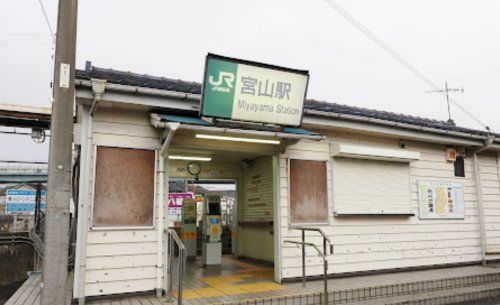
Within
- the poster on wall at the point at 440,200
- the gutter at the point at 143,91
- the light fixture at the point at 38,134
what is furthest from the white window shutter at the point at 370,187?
the light fixture at the point at 38,134

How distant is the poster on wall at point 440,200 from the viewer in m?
8.95

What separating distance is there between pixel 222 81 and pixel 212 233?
475cm

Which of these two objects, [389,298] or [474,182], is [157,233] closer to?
[389,298]

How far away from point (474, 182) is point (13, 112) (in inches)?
488

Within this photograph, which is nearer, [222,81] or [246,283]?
[222,81]

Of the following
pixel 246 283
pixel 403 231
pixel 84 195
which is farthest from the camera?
pixel 403 231

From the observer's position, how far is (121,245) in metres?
5.85

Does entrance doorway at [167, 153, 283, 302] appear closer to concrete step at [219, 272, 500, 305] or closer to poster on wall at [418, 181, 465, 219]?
concrete step at [219, 272, 500, 305]

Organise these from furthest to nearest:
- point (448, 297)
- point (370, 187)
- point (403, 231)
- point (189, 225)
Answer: point (189, 225)
point (403, 231)
point (370, 187)
point (448, 297)

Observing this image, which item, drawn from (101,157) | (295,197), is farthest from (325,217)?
(101,157)

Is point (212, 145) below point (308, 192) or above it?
above

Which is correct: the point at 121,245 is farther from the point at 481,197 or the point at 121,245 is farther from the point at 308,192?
the point at 481,197

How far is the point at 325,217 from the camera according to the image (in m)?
7.65

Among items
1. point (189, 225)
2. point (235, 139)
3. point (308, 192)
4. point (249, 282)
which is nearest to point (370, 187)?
point (308, 192)
